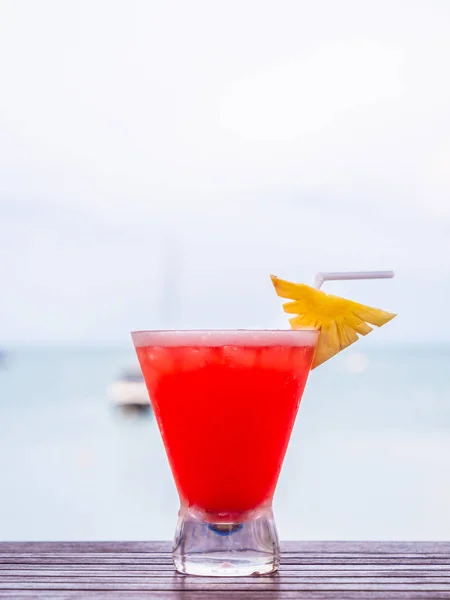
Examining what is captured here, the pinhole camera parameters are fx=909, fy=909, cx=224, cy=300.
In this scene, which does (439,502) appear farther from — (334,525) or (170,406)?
(170,406)

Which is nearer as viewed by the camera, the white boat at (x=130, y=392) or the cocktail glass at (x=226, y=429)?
the cocktail glass at (x=226, y=429)

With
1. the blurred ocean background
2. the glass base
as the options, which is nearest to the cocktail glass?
the glass base

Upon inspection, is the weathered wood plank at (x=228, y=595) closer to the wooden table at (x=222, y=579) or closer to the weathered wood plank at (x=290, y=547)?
the wooden table at (x=222, y=579)

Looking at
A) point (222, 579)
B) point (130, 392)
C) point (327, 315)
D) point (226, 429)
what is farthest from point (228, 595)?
point (130, 392)

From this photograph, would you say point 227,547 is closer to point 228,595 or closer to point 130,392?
point 228,595

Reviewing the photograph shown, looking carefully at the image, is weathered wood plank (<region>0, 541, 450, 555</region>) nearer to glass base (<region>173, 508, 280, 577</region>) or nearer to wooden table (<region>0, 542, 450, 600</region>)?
wooden table (<region>0, 542, 450, 600</region>)

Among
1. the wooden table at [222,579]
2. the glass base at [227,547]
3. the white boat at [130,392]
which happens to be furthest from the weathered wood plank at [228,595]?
the white boat at [130,392]
